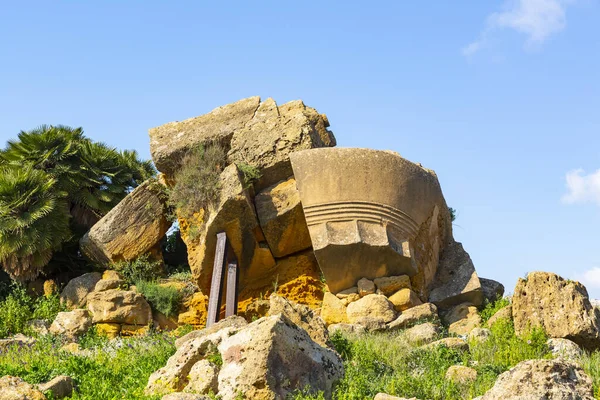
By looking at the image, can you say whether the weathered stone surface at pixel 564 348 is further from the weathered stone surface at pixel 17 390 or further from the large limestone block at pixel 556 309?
the weathered stone surface at pixel 17 390

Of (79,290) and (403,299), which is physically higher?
(79,290)

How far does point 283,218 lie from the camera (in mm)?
13547

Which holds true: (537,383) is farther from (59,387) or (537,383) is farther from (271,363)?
(59,387)

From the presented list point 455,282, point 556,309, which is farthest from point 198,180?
point 556,309

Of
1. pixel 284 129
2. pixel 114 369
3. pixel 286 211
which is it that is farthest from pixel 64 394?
pixel 284 129

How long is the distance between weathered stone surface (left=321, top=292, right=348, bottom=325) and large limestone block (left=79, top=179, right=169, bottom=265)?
12.4 ft

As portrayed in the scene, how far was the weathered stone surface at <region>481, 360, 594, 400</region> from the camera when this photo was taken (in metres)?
6.66

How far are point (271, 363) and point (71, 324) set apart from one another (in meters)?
6.71

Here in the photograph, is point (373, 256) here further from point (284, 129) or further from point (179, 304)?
point (179, 304)

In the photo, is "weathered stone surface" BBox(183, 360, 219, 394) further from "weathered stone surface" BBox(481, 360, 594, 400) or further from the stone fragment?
the stone fragment

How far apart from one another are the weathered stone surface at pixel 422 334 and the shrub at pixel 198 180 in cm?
381

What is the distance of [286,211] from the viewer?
13.5 meters

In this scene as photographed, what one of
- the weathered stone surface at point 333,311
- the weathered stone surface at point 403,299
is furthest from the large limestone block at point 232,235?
the weathered stone surface at point 403,299

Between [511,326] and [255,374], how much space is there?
198 inches
